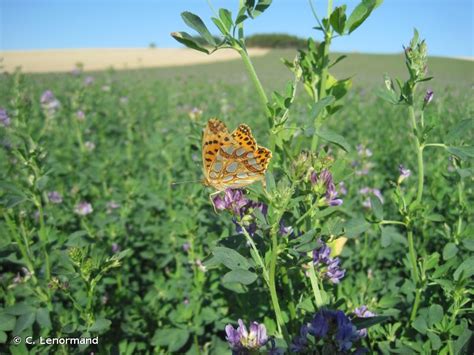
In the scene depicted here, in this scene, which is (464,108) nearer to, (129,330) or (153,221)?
(153,221)

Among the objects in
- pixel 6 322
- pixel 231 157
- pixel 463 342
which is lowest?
pixel 6 322

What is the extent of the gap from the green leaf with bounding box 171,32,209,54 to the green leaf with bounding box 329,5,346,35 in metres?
0.49

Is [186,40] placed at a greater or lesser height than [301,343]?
greater

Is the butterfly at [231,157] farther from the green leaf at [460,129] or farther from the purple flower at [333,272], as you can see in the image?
the green leaf at [460,129]

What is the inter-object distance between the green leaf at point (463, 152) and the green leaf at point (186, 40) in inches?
43.5

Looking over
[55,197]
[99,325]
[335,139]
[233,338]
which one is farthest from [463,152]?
[55,197]

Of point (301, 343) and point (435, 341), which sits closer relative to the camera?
point (301, 343)

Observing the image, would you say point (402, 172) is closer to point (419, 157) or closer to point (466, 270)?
point (419, 157)

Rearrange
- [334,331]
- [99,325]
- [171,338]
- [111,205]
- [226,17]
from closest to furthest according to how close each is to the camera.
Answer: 1. [334,331]
2. [226,17]
3. [99,325]
4. [171,338]
5. [111,205]

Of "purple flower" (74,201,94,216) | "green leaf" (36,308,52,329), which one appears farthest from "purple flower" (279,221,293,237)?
"purple flower" (74,201,94,216)

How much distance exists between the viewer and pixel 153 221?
3436 mm

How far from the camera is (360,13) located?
1.51 metres

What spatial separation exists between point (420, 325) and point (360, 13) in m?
1.30

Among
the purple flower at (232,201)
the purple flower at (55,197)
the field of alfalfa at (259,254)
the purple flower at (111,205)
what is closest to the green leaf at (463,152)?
the field of alfalfa at (259,254)
